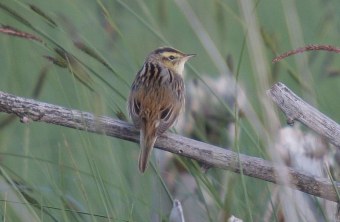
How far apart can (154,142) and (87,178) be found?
154cm

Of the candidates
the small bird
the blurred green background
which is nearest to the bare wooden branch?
the blurred green background

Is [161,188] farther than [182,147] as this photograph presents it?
Yes

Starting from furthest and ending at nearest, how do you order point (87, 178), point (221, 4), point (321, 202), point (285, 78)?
point (285, 78) < point (87, 178) < point (221, 4) < point (321, 202)

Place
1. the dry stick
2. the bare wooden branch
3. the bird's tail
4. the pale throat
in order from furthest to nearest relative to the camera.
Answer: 1. the pale throat
2. the bird's tail
3. the dry stick
4. the bare wooden branch

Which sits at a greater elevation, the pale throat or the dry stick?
the pale throat

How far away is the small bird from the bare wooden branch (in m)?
0.81

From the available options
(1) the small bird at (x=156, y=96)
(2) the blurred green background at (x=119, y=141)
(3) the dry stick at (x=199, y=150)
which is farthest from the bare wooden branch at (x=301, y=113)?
(1) the small bird at (x=156, y=96)

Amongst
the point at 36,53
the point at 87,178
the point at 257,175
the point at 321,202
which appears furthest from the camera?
the point at 87,178

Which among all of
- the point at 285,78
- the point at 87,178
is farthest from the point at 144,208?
the point at 285,78

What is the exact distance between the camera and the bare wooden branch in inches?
145

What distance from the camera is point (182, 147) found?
12.9 ft

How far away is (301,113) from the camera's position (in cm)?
369

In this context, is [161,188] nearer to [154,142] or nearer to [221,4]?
[154,142]

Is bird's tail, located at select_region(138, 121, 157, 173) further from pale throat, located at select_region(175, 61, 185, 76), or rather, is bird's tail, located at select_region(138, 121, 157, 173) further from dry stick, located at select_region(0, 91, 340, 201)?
pale throat, located at select_region(175, 61, 185, 76)
